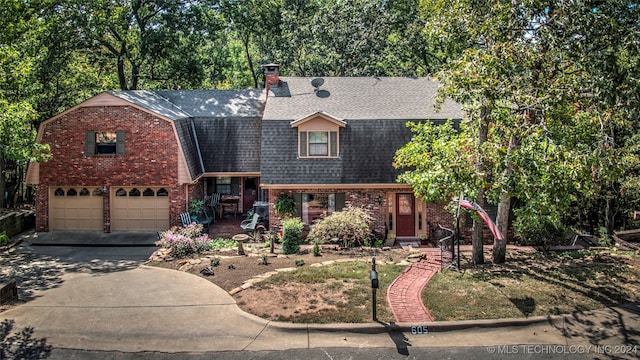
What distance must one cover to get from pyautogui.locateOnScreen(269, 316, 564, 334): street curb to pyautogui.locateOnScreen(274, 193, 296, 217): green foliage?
832 cm

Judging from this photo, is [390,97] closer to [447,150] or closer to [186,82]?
[447,150]

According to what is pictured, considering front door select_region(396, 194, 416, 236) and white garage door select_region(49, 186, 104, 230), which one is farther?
white garage door select_region(49, 186, 104, 230)

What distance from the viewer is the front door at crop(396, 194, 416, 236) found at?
1956 centimetres

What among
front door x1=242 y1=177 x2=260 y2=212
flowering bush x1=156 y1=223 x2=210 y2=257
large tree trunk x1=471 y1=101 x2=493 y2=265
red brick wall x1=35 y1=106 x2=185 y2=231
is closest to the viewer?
large tree trunk x1=471 y1=101 x2=493 y2=265

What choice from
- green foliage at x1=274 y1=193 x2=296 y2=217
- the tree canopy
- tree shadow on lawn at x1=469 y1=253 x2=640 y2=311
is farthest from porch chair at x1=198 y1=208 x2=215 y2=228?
tree shadow on lawn at x1=469 y1=253 x2=640 y2=311

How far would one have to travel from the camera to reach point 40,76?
25.1 meters

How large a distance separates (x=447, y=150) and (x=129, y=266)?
34.3ft

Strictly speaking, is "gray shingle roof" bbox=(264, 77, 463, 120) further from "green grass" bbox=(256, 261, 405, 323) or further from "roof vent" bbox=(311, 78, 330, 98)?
→ "green grass" bbox=(256, 261, 405, 323)

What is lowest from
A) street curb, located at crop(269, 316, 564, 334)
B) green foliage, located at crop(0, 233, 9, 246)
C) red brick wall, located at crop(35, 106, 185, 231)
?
street curb, located at crop(269, 316, 564, 334)

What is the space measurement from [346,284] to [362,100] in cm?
1079

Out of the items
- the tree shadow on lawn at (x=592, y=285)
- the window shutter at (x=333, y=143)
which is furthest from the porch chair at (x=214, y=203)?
the tree shadow on lawn at (x=592, y=285)

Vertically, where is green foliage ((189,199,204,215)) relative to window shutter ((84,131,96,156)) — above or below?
below

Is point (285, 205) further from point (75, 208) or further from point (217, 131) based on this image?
point (75, 208)

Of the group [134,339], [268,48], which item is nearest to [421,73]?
[268,48]
